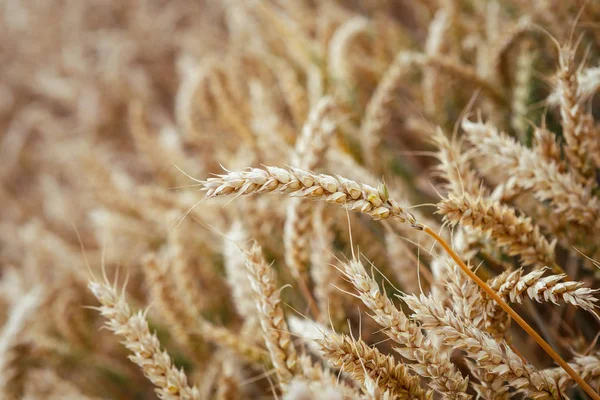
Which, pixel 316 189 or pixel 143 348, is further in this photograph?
pixel 143 348

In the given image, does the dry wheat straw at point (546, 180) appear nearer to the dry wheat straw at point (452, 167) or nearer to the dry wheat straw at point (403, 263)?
the dry wheat straw at point (452, 167)

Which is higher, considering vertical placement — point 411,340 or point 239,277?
point 411,340

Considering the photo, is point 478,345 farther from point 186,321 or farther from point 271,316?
point 186,321

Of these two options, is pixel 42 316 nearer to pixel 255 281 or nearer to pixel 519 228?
pixel 255 281

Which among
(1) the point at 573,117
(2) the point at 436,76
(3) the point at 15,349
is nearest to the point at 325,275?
(1) the point at 573,117

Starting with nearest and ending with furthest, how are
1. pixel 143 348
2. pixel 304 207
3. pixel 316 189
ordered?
pixel 316 189, pixel 143 348, pixel 304 207

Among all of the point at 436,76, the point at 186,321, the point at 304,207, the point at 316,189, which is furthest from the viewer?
the point at 436,76

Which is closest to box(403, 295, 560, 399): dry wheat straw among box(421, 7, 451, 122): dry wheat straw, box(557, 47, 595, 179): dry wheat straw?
box(557, 47, 595, 179): dry wheat straw

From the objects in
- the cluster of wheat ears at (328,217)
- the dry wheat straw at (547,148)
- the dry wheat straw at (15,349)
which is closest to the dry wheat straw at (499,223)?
the cluster of wheat ears at (328,217)
